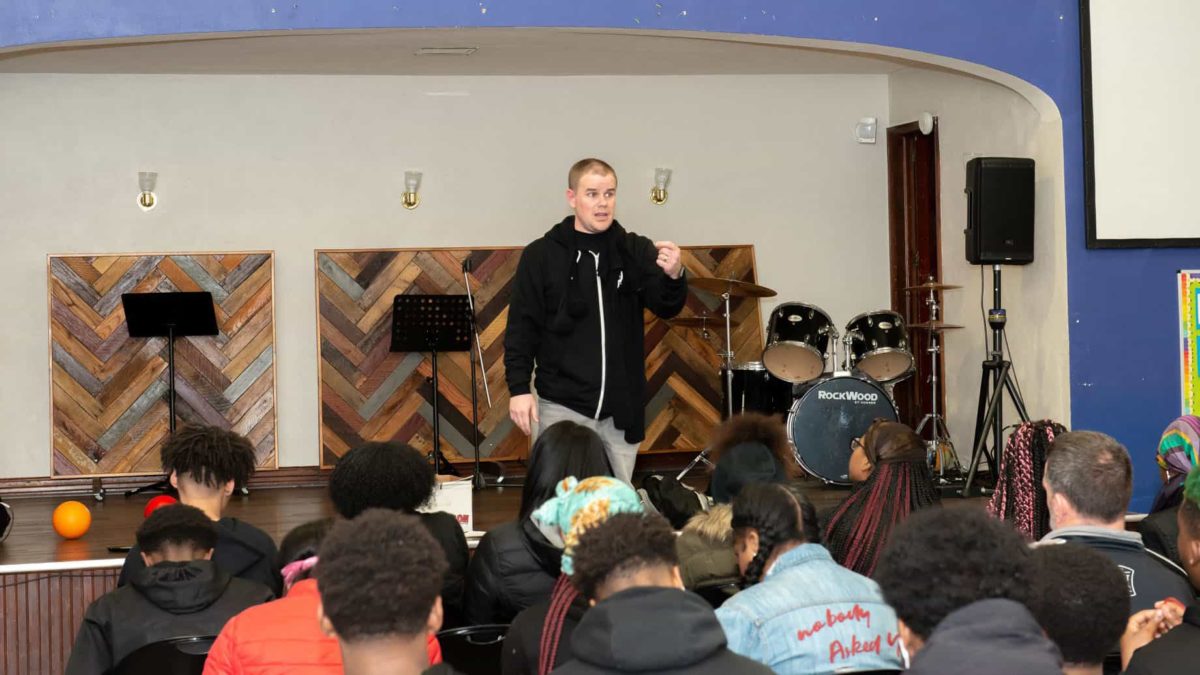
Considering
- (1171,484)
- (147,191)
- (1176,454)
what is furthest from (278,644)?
(147,191)

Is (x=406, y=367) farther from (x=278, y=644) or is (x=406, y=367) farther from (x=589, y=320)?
(x=278, y=644)

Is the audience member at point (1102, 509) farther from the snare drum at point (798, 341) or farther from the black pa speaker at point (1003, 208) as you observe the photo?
the snare drum at point (798, 341)

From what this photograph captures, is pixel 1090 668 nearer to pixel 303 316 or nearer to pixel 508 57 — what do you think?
pixel 508 57

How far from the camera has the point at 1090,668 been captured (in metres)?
2.24

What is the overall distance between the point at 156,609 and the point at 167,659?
24cm

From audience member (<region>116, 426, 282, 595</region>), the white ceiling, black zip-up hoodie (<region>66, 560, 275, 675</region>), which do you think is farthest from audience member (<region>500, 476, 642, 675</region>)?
the white ceiling

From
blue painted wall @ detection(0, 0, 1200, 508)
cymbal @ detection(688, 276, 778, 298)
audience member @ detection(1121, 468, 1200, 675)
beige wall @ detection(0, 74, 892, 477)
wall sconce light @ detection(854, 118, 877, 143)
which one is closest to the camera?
audience member @ detection(1121, 468, 1200, 675)

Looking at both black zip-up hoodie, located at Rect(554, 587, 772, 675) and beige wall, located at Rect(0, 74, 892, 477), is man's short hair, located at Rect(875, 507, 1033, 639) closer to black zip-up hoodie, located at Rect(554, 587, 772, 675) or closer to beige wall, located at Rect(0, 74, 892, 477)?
black zip-up hoodie, located at Rect(554, 587, 772, 675)

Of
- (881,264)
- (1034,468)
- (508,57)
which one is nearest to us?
(1034,468)

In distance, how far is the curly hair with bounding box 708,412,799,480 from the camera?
430cm

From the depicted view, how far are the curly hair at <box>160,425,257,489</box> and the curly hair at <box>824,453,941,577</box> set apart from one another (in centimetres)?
186

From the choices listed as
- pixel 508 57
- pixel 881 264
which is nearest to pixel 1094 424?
pixel 881 264

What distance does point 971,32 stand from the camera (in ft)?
20.7

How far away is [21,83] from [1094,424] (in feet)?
21.3
